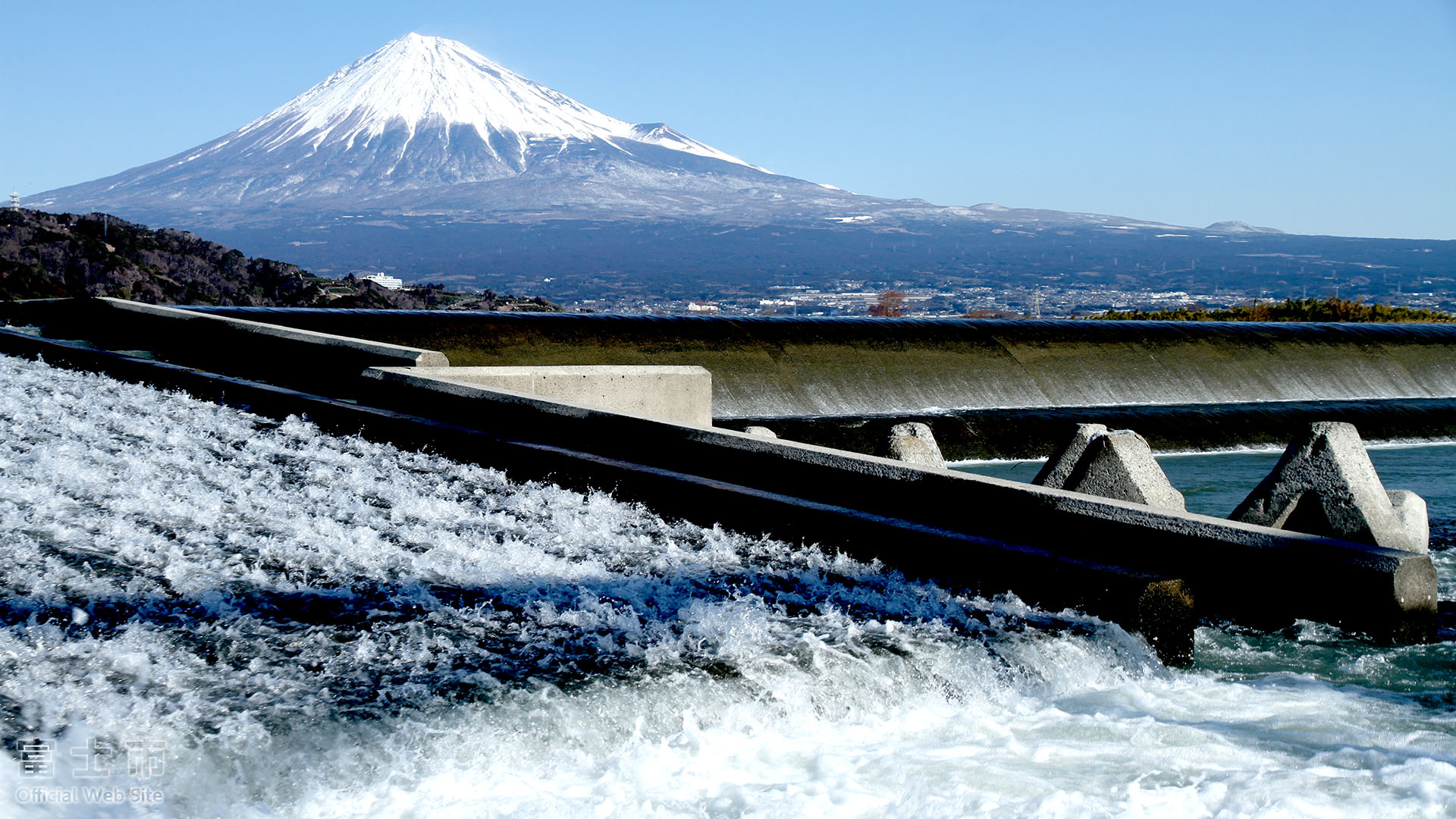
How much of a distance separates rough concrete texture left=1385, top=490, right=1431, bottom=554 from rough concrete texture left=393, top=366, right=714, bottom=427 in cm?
483

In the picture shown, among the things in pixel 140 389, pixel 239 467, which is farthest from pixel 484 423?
pixel 140 389

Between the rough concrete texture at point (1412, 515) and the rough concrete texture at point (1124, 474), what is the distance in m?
1.05

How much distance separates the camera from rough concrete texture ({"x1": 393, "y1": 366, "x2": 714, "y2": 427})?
31.2 feet

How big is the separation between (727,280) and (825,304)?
4988cm

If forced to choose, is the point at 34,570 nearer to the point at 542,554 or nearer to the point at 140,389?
the point at 542,554

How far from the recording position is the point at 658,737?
4145 millimetres

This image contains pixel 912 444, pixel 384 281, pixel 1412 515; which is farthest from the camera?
pixel 384 281

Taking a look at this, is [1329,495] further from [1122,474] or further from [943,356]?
[943,356]

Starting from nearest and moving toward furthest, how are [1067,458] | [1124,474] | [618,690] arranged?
[618,690] → [1124,474] → [1067,458]

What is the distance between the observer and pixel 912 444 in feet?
26.8

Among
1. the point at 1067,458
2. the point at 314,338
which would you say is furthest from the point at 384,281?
the point at 1067,458

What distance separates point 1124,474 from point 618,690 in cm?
359

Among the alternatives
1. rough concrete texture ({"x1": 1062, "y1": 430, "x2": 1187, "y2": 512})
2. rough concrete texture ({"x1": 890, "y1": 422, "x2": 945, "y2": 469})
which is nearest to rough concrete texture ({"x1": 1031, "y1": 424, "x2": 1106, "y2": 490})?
rough concrete texture ({"x1": 1062, "y1": 430, "x2": 1187, "y2": 512})

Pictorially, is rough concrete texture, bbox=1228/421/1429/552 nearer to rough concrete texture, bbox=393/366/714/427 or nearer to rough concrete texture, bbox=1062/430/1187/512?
rough concrete texture, bbox=1062/430/1187/512
